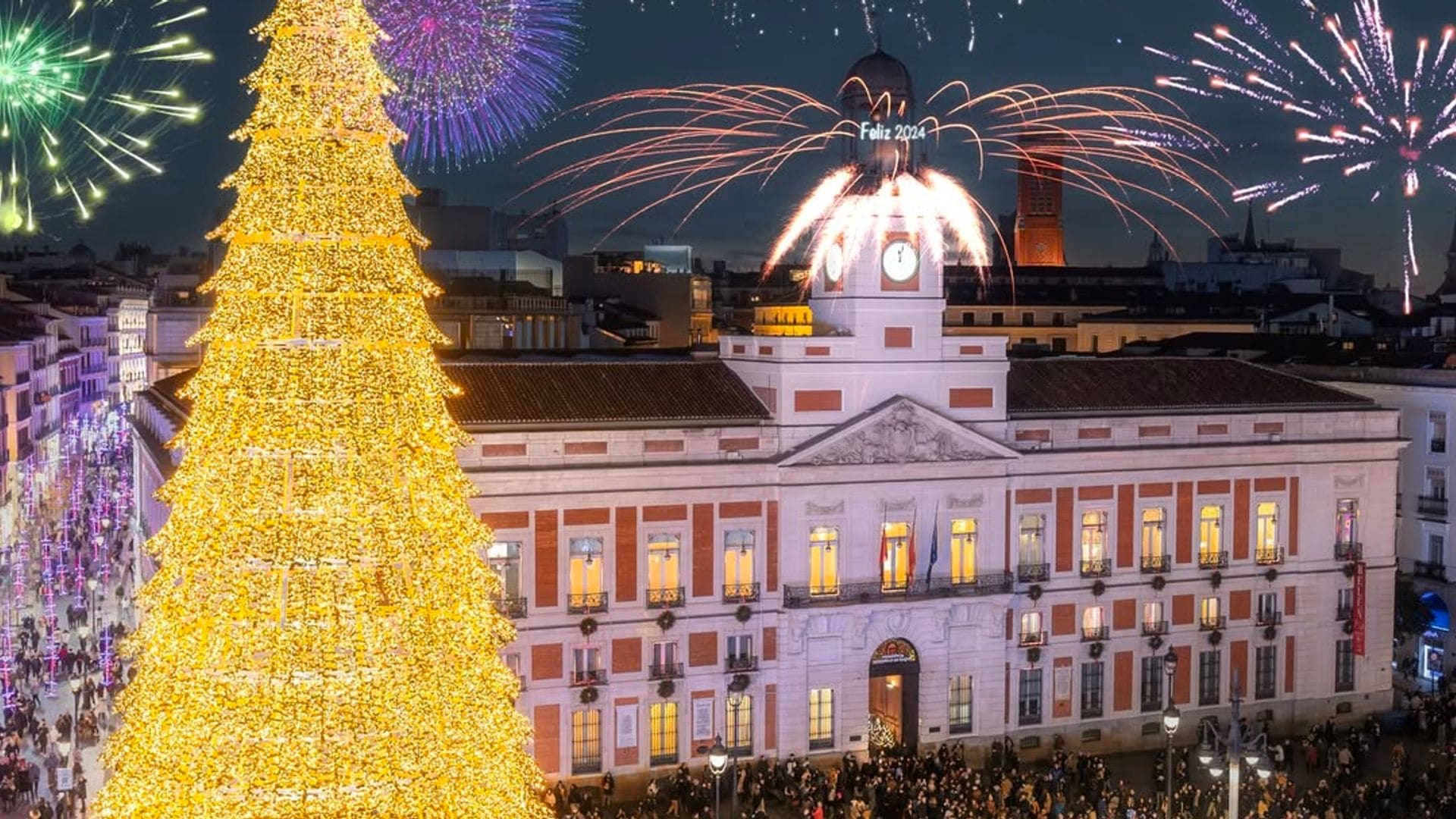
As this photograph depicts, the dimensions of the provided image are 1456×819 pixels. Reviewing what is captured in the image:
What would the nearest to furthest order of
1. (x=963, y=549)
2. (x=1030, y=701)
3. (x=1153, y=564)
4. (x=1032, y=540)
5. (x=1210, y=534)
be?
(x=963, y=549) < (x=1030, y=701) < (x=1032, y=540) < (x=1153, y=564) < (x=1210, y=534)

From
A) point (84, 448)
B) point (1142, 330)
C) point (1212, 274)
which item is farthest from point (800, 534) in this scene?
point (1212, 274)

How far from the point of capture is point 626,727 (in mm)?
42719

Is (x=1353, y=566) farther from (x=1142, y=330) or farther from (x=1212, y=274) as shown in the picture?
(x=1212, y=274)

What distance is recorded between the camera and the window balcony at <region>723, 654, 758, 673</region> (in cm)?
4372

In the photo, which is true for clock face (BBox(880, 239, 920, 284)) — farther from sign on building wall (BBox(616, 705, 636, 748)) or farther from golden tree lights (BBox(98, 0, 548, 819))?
golden tree lights (BBox(98, 0, 548, 819))

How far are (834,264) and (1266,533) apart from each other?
15765 millimetres

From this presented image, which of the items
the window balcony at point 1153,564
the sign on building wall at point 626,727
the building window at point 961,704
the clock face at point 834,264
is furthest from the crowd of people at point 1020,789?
the clock face at point 834,264

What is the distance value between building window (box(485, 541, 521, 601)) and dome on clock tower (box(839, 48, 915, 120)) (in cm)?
1459

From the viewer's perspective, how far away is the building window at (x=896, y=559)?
44.9 meters

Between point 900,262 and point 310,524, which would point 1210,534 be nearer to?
point 900,262

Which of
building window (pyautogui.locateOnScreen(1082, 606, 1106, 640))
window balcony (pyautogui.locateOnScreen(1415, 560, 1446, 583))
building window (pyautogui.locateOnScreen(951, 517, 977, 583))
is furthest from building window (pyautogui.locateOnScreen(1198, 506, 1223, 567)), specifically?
window balcony (pyautogui.locateOnScreen(1415, 560, 1446, 583))

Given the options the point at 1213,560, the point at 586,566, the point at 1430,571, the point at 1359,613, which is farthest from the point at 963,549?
the point at 1430,571

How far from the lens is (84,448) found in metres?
110

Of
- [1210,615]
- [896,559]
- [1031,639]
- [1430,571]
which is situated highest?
[896,559]
